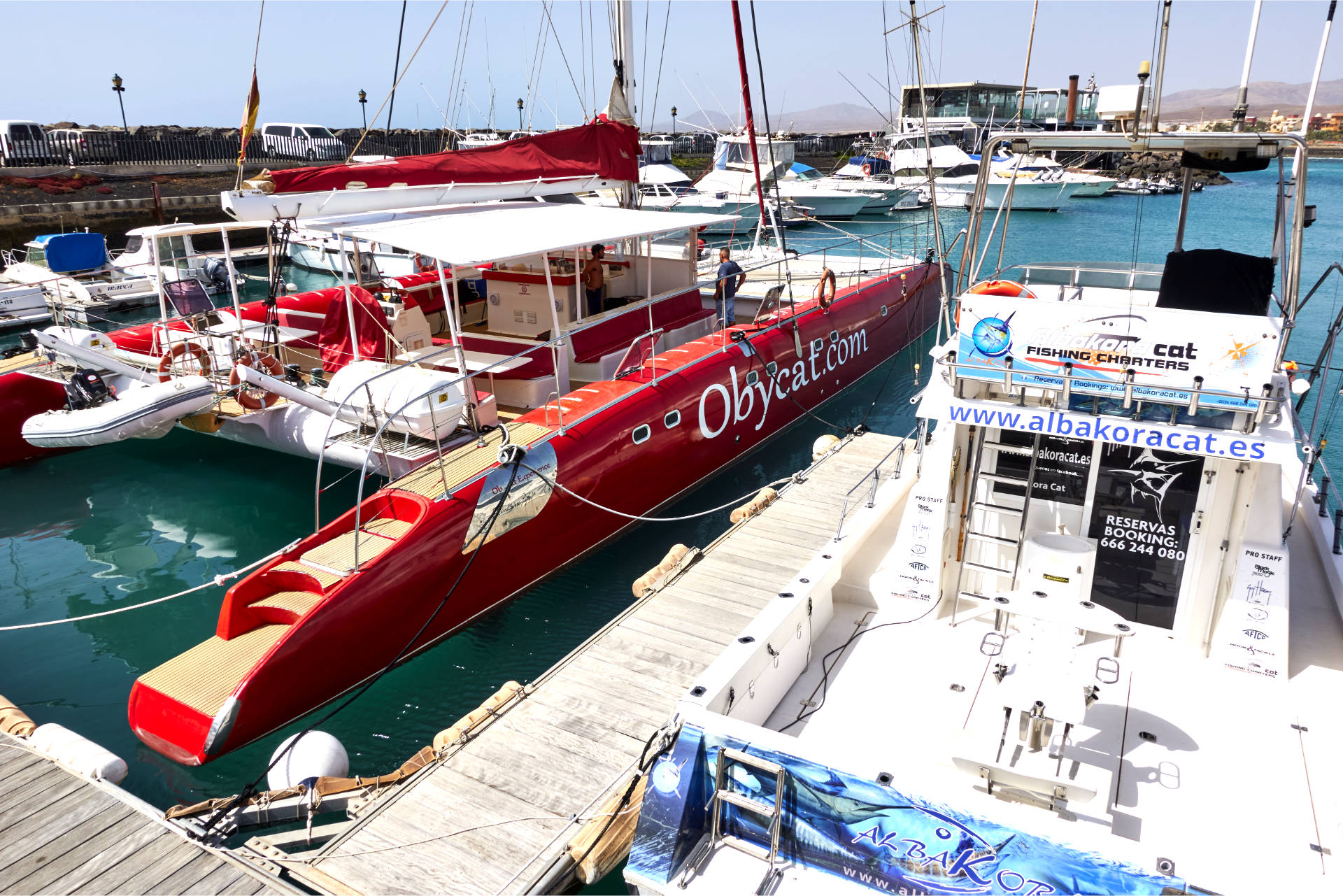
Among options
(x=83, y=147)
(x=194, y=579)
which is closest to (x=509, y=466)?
(x=194, y=579)

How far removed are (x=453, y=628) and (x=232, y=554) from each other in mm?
3626

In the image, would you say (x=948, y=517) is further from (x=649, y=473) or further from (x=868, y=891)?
(x=649, y=473)

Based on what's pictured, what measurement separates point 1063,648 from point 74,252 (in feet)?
86.4

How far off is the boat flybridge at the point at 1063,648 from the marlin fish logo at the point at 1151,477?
0.01m


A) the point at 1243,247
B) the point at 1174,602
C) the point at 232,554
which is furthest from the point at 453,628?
the point at 1243,247

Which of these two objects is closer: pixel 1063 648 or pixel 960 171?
pixel 1063 648

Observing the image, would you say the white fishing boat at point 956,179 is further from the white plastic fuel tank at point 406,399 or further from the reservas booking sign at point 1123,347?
the reservas booking sign at point 1123,347

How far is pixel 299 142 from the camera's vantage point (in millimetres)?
42500

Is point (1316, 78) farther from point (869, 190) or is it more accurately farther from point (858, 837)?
point (869, 190)

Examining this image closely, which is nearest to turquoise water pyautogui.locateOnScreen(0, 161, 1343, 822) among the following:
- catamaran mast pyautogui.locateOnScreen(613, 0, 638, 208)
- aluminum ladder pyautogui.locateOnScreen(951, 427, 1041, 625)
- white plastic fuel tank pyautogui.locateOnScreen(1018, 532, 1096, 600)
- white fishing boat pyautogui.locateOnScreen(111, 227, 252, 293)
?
aluminum ladder pyautogui.locateOnScreen(951, 427, 1041, 625)

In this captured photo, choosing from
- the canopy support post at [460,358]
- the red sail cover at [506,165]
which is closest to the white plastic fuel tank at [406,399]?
the canopy support post at [460,358]

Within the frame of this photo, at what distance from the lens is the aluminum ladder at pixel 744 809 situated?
12.9 ft

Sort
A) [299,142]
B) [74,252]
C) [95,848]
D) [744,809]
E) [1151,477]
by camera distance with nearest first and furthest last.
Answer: [744,809]
[95,848]
[1151,477]
[74,252]
[299,142]

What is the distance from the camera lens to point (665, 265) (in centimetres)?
1245
